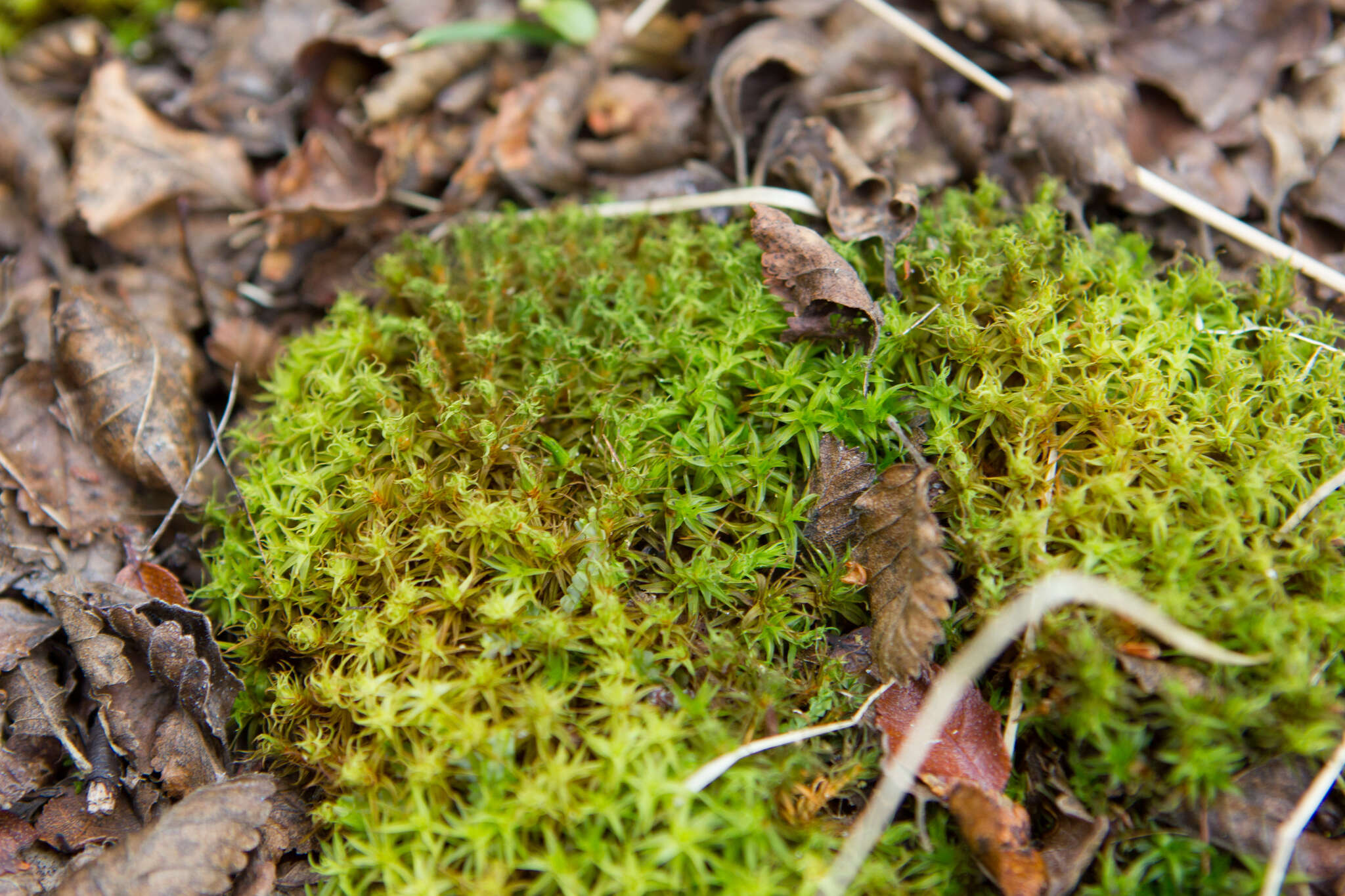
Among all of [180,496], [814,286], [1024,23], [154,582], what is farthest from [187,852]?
[1024,23]

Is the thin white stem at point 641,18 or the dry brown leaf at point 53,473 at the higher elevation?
the thin white stem at point 641,18

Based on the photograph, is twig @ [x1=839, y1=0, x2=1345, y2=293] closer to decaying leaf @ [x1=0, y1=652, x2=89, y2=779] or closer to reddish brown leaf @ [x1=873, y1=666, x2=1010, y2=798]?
reddish brown leaf @ [x1=873, y1=666, x2=1010, y2=798]

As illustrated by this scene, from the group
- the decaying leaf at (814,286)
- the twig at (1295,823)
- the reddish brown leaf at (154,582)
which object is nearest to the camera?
the twig at (1295,823)

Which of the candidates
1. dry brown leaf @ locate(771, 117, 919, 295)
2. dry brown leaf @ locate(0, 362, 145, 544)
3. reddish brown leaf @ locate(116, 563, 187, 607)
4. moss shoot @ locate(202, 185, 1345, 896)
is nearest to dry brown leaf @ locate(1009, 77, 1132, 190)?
moss shoot @ locate(202, 185, 1345, 896)

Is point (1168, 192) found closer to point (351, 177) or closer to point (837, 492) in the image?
point (837, 492)

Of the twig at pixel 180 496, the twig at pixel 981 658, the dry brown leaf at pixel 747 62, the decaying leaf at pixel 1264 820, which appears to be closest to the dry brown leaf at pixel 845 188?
the dry brown leaf at pixel 747 62

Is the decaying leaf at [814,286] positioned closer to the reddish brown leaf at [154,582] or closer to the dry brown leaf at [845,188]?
the dry brown leaf at [845,188]
